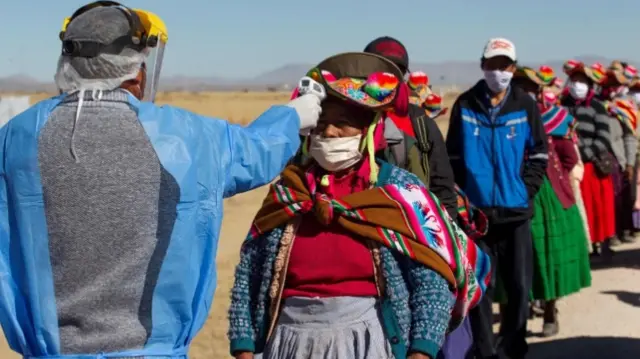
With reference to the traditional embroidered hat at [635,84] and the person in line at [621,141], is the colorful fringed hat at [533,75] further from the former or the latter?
the traditional embroidered hat at [635,84]

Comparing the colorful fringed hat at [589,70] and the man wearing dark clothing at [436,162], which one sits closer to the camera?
the man wearing dark clothing at [436,162]

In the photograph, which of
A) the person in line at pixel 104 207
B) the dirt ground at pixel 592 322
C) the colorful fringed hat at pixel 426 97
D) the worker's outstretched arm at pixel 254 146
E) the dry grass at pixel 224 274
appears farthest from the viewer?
the dry grass at pixel 224 274

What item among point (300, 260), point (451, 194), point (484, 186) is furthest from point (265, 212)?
point (484, 186)

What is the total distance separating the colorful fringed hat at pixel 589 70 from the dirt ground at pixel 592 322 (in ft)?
6.83

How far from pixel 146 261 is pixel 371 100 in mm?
1490

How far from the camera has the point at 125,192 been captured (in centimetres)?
306

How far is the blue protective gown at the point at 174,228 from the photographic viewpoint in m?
3.08

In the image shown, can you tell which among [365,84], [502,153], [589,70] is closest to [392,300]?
[365,84]

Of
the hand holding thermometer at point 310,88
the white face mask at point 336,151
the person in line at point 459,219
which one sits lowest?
the person in line at point 459,219

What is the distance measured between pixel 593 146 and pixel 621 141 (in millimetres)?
624

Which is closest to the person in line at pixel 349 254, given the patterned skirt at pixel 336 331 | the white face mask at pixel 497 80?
the patterned skirt at pixel 336 331

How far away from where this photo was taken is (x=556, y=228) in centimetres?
878

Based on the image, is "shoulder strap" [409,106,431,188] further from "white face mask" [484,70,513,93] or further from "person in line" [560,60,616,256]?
"person in line" [560,60,616,256]

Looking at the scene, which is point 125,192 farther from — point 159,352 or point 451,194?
point 451,194
